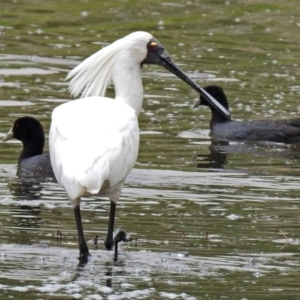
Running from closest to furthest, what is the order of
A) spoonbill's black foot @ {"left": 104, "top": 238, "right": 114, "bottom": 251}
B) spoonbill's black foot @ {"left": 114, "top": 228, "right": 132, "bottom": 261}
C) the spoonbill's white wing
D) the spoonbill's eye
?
1. the spoonbill's white wing
2. spoonbill's black foot @ {"left": 114, "top": 228, "right": 132, "bottom": 261}
3. spoonbill's black foot @ {"left": 104, "top": 238, "right": 114, "bottom": 251}
4. the spoonbill's eye

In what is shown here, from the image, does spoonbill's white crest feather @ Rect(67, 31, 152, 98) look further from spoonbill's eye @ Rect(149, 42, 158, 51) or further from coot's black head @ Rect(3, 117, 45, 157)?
coot's black head @ Rect(3, 117, 45, 157)

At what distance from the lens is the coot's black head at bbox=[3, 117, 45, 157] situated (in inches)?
599

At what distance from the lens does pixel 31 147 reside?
1526 centimetres

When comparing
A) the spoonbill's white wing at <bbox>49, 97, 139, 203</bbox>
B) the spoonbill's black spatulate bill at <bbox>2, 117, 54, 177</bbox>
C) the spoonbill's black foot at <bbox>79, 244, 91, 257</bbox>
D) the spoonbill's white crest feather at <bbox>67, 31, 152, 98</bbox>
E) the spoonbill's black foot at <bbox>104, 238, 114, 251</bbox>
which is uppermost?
the spoonbill's white crest feather at <bbox>67, 31, 152, 98</bbox>

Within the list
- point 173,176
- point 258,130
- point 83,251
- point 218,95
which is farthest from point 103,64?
point 218,95

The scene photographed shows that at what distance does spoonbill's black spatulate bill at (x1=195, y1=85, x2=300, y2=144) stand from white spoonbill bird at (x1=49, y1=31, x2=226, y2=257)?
229 inches

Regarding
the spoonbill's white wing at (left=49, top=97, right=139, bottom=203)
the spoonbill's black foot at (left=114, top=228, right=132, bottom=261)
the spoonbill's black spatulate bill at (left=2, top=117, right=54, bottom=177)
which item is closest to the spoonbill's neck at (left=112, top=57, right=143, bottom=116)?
the spoonbill's white wing at (left=49, top=97, right=139, bottom=203)

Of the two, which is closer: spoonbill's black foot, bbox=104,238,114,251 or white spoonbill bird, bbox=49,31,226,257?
white spoonbill bird, bbox=49,31,226,257

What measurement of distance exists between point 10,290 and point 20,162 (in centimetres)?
643

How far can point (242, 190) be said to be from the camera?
13250 mm

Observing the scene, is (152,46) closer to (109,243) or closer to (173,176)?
(109,243)

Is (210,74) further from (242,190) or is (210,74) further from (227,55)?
(242,190)

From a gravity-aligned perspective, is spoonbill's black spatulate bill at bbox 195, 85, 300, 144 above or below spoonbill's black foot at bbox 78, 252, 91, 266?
below

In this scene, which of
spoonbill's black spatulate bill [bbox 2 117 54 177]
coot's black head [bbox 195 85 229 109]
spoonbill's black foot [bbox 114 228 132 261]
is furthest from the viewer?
coot's black head [bbox 195 85 229 109]
